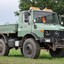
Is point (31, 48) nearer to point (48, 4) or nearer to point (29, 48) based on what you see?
point (29, 48)

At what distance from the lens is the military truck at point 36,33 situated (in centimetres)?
1859

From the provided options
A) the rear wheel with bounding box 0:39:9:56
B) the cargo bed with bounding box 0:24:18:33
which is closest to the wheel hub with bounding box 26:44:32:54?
the cargo bed with bounding box 0:24:18:33

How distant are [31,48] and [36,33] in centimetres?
77

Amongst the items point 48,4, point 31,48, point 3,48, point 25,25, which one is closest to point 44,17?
point 25,25

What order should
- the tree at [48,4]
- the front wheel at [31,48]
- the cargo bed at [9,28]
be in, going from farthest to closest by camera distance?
the tree at [48,4] → the cargo bed at [9,28] → the front wheel at [31,48]

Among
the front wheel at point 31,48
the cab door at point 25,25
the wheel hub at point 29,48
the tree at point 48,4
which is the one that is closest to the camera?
the front wheel at point 31,48

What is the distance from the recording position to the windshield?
19.2 metres

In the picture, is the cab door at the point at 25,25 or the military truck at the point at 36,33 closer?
the military truck at the point at 36,33

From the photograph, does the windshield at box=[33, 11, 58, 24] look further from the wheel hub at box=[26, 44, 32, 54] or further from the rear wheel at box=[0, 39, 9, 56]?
the rear wheel at box=[0, 39, 9, 56]

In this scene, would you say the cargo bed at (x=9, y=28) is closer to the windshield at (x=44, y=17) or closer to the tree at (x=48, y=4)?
the windshield at (x=44, y=17)

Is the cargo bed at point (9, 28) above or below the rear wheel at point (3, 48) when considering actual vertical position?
above

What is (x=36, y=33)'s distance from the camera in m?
18.7

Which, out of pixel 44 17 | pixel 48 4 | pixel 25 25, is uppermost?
pixel 44 17

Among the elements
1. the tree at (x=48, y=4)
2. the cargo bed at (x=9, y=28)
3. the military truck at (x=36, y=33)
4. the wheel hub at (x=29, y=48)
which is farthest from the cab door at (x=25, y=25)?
the tree at (x=48, y=4)
